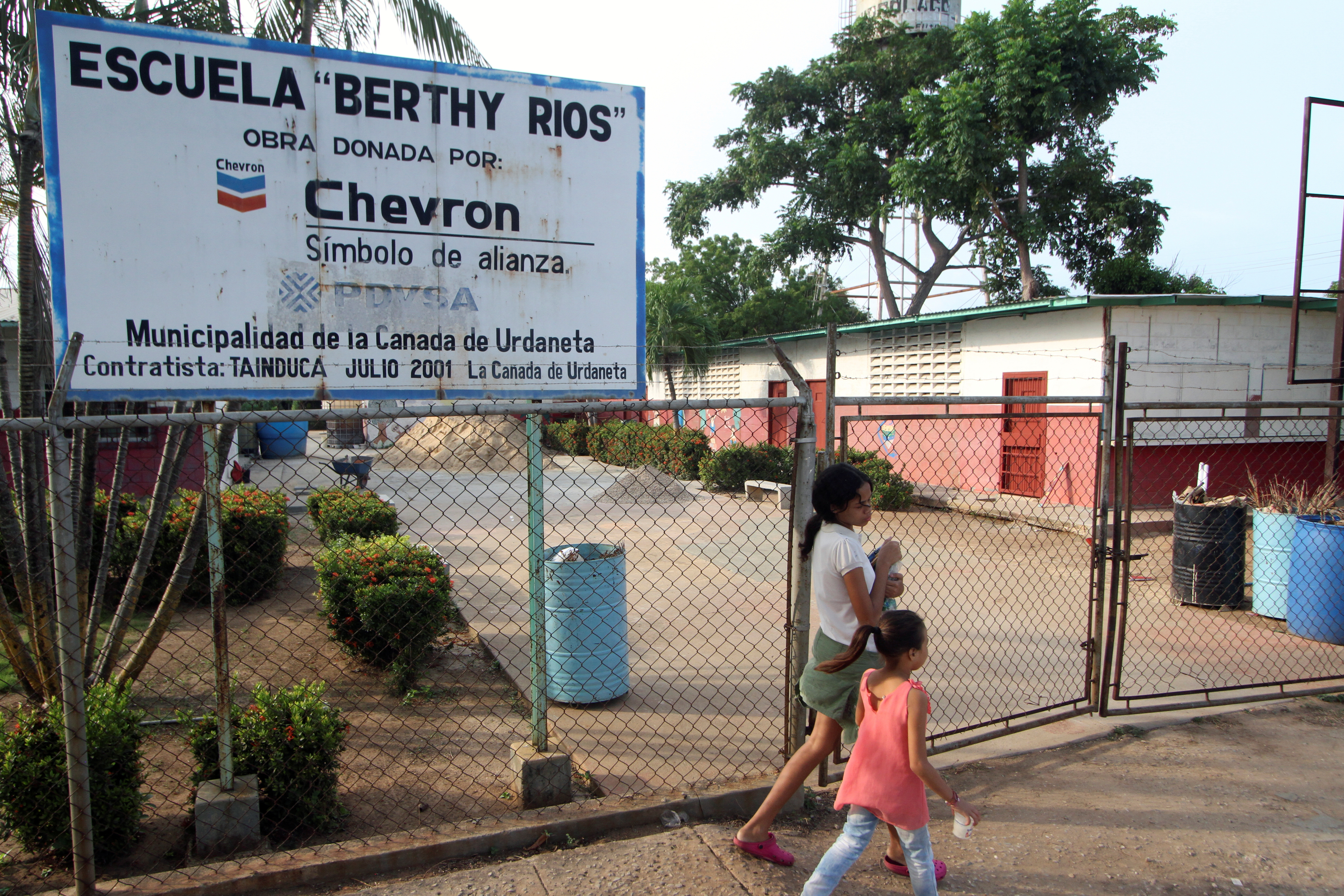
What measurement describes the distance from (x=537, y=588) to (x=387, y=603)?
2117 millimetres

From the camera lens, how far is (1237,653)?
236 inches

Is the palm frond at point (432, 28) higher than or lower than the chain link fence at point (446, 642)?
higher

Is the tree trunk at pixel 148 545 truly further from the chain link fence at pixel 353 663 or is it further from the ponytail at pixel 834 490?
the ponytail at pixel 834 490

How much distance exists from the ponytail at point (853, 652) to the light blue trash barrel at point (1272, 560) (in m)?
5.73

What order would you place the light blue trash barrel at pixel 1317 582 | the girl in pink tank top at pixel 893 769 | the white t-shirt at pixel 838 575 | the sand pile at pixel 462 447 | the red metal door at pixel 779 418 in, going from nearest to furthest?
the girl in pink tank top at pixel 893 769
the white t-shirt at pixel 838 575
the light blue trash barrel at pixel 1317 582
the red metal door at pixel 779 418
the sand pile at pixel 462 447

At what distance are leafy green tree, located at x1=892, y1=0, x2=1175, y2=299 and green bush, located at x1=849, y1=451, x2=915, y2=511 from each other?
28.9ft

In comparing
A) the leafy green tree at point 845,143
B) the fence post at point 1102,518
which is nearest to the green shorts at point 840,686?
the fence post at point 1102,518

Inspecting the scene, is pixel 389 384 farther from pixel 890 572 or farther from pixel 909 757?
pixel 909 757

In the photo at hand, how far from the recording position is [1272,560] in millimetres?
6738

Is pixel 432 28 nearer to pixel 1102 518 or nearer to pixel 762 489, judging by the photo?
pixel 1102 518

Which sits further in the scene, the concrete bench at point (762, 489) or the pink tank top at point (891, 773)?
the concrete bench at point (762, 489)

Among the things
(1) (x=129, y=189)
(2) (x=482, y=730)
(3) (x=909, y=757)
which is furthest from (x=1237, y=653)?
(1) (x=129, y=189)

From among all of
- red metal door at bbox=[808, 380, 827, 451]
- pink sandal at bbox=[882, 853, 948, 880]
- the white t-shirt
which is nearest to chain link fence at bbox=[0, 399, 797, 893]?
the white t-shirt

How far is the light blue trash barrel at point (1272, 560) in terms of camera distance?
260 inches
